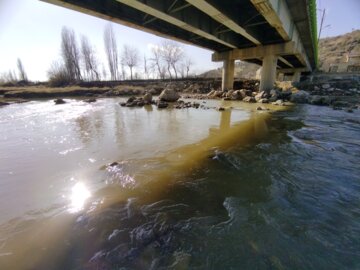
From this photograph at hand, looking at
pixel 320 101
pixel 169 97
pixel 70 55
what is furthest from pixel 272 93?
pixel 70 55

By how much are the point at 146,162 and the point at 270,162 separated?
2.61 meters

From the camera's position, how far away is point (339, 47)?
5988cm

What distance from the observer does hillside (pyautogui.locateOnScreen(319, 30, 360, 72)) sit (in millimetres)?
53425

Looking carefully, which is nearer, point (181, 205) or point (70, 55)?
point (181, 205)

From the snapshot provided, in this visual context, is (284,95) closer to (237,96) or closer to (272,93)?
(272,93)

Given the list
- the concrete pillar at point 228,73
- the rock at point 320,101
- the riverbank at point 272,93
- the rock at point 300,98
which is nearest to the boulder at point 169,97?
→ the riverbank at point 272,93

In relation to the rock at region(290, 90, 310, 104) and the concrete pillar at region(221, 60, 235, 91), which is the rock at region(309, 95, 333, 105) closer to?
the rock at region(290, 90, 310, 104)

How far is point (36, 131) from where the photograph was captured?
22.7 feet

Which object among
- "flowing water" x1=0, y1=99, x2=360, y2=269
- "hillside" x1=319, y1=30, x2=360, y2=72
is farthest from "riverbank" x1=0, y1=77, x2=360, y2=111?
"hillside" x1=319, y1=30, x2=360, y2=72

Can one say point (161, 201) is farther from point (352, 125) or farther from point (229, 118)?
point (352, 125)

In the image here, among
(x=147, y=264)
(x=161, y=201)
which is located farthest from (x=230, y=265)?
(x=161, y=201)

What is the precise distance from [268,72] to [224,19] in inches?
342

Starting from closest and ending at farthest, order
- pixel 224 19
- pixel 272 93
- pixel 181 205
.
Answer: pixel 181 205 → pixel 224 19 → pixel 272 93

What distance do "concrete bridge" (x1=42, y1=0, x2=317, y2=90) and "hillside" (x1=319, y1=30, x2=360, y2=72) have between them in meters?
49.0
